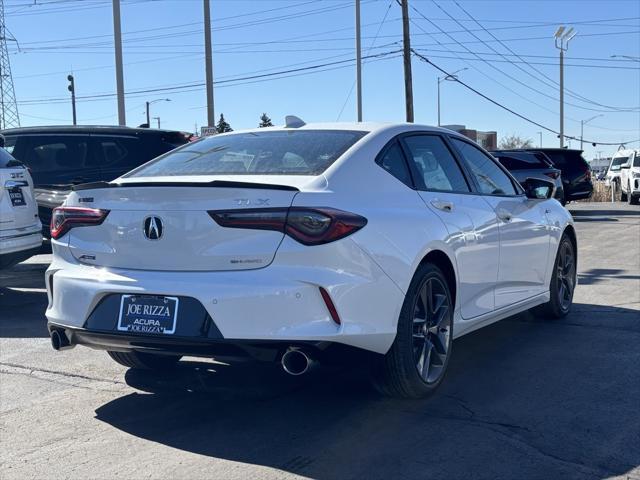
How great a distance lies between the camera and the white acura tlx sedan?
383 cm

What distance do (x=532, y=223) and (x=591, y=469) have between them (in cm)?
284

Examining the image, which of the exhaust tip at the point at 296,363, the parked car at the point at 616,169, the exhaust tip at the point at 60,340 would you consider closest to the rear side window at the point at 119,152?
the exhaust tip at the point at 60,340

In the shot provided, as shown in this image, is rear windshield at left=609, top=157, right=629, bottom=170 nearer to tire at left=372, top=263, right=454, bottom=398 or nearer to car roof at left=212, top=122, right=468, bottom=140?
car roof at left=212, top=122, right=468, bottom=140

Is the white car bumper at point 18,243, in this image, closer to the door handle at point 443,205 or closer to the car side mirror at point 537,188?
the door handle at point 443,205

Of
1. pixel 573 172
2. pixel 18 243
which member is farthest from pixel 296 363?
pixel 573 172

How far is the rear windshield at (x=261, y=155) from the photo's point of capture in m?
4.42

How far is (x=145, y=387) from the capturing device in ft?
16.3

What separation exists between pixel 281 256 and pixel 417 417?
1254 millimetres

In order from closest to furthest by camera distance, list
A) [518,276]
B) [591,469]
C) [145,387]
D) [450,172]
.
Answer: [591,469] → [145,387] → [450,172] → [518,276]

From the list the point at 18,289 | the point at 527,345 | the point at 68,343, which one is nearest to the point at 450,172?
the point at 527,345

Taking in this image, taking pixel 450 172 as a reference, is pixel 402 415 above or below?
below

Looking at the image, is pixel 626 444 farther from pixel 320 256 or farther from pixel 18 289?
pixel 18 289

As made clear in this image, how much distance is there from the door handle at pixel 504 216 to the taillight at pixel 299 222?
2.02m

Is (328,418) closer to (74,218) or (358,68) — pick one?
(74,218)
